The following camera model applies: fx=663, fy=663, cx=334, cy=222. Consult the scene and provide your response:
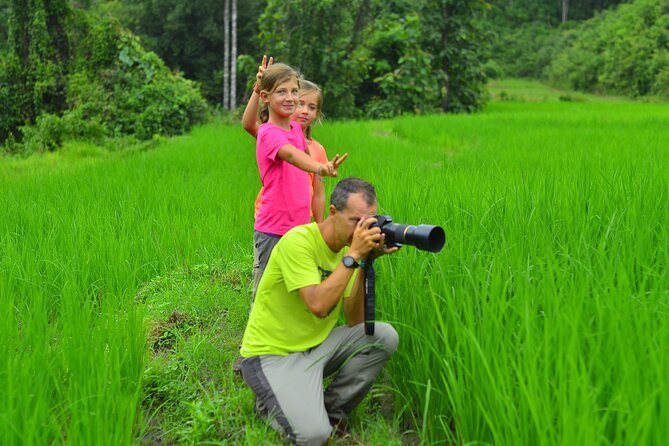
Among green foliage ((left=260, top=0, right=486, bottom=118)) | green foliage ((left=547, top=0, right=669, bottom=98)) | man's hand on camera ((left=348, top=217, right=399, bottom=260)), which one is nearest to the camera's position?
man's hand on camera ((left=348, top=217, right=399, bottom=260))

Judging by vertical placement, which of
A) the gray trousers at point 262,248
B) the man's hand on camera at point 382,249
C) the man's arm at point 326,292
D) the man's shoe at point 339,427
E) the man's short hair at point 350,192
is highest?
the man's short hair at point 350,192

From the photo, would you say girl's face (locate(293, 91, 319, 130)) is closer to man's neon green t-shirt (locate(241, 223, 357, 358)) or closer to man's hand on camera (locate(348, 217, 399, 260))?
man's neon green t-shirt (locate(241, 223, 357, 358))

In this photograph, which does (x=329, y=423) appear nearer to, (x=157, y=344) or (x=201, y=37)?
(x=157, y=344)

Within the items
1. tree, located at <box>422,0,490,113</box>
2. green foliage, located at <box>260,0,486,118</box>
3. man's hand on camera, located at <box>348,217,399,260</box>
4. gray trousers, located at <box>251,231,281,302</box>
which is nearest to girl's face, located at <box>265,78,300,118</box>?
gray trousers, located at <box>251,231,281,302</box>

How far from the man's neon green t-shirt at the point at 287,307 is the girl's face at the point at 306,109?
94 centimetres

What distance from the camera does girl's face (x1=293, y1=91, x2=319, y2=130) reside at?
298 centimetres

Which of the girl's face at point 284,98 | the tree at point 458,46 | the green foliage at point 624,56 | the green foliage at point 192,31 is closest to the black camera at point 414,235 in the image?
the girl's face at point 284,98

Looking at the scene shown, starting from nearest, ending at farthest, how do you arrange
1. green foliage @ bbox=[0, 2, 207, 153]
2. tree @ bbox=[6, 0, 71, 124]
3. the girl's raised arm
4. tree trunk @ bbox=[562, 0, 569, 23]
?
the girl's raised arm < green foliage @ bbox=[0, 2, 207, 153] < tree @ bbox=[6, 0, 71, 124] < tree trunk @ bbox=[562, 0, 569, 23]

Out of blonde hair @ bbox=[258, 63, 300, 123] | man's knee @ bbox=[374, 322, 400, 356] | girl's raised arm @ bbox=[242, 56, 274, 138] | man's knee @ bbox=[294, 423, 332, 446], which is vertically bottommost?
man's knee @ bbox=[294, 423, 332, 446]

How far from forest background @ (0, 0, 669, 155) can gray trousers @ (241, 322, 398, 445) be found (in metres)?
8.56

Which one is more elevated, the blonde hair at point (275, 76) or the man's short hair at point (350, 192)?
the blonde hair at point (275, 76)

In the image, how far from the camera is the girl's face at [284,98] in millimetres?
2623

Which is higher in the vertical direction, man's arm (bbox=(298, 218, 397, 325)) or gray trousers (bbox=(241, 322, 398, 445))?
man's arm (bbox=(298, 218, 397, 325))

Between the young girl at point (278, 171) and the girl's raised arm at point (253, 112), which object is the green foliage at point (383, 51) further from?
the young girl at point (278, 171)
